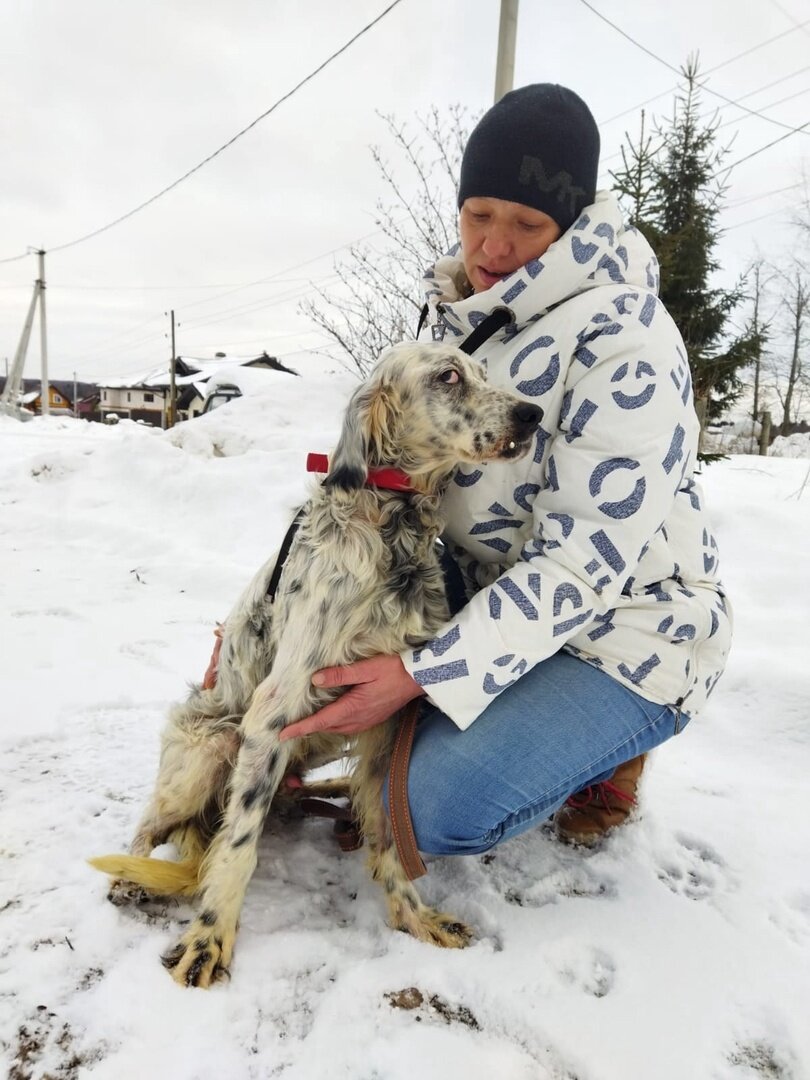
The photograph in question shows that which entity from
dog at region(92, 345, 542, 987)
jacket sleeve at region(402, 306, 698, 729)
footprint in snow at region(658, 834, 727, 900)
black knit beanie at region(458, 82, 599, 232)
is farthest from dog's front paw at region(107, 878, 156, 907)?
black knit beanie at region(458, 82, 599, 232)

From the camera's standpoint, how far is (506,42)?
6109 millimetres

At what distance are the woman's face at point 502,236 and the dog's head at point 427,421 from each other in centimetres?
25

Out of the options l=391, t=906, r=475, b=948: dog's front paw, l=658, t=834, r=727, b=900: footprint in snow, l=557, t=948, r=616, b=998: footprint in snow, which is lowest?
l=391, t=906, r=475, b=948: dog's front paw

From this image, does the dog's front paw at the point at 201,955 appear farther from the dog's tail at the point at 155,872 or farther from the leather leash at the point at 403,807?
the leather leash at the point at 403,807

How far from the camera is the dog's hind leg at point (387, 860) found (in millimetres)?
1837

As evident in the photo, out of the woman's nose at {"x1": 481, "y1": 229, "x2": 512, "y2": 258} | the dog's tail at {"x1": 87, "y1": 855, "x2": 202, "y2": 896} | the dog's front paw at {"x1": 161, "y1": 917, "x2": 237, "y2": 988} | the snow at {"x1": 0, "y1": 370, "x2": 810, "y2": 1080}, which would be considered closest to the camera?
the snow at {"x1": 0, "y1": 370, "x2": 810, "y2": 1080}

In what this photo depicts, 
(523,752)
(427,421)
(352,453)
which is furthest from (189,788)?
(427,421)

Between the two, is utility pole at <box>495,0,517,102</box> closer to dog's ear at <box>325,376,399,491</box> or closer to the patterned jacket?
the patterned jacket

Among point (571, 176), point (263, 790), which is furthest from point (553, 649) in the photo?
point (571, 176)

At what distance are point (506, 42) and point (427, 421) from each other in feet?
18.6

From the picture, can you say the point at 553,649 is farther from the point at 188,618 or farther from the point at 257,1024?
the point at 188,618

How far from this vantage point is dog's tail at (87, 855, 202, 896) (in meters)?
1.77

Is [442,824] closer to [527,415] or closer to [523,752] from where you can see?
[523,752]

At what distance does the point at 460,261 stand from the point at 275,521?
4.51 meters
